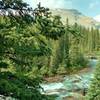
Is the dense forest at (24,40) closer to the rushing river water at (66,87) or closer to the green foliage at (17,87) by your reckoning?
the green foliage at (17,87)

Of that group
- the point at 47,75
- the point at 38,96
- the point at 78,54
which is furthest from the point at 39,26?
the point at 78,54

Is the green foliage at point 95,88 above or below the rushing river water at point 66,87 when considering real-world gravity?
above

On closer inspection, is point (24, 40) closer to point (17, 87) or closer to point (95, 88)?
point (17, 87)

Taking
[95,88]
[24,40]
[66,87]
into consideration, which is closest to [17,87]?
[24,40]

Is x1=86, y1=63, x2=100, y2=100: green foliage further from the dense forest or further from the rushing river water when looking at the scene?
the dense forest

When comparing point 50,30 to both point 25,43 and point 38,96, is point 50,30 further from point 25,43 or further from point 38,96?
point 38,96

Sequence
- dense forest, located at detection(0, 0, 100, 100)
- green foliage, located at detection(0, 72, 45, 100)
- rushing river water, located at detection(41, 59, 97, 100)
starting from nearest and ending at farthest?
green foliage, located at detection(0, 72, 45, 100) → dense forest, located at detection(0, 0, 100, 100) → rushing river water, located at detection(41, 59, 97, 100)

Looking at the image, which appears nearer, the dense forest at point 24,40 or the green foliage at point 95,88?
the dense forest at point 24,40

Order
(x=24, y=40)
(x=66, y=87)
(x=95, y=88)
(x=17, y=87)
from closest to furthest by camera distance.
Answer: (x=17, y=87) < (x=24, y=40) < (x=95, y=88) < (x=66, y=87)

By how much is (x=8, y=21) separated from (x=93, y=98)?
29600 mm

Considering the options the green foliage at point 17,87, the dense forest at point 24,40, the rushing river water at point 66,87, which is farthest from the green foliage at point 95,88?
the green foliage at point 17,87

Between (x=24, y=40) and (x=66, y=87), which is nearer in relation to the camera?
(x=24, y=40)

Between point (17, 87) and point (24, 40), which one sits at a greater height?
point (24, 40)

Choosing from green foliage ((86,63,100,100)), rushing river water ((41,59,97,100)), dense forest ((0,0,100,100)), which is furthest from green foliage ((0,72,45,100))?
rushing river water ((41,59,97,100))
